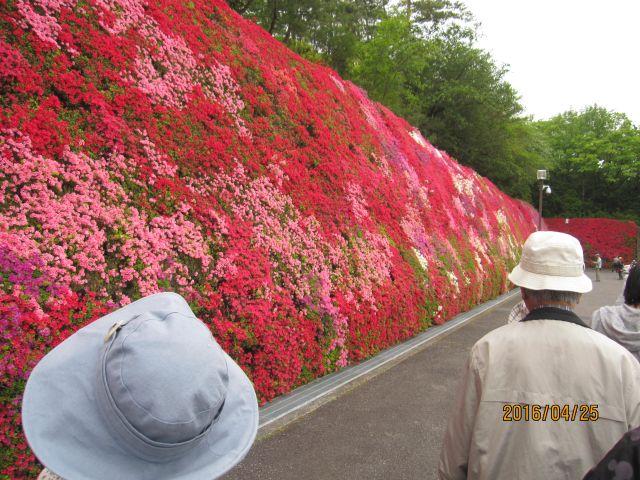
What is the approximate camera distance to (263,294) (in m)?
5.45

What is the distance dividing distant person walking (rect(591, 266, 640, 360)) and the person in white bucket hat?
187cm

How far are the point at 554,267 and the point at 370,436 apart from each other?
3.19 meters

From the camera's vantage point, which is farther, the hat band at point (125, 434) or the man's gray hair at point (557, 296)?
the man's gray hair at point (557, 296)

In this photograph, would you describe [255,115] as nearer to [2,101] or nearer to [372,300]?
[372,300]

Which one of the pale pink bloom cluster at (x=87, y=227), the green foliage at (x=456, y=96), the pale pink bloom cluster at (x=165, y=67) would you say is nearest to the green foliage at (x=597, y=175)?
the green foliage at (x=456, y=96)

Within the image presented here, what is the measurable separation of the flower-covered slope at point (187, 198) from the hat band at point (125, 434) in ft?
7.89

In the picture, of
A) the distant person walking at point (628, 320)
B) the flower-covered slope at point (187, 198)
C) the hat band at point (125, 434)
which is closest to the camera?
the hat band at point (125, 434)

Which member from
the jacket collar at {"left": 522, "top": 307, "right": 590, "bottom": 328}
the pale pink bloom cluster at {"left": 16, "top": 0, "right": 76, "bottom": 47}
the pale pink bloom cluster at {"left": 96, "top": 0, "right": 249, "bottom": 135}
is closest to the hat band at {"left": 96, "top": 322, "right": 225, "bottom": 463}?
the jacket collar at {"left": 522, "top": 307, "right": 590, "bottom": 328}

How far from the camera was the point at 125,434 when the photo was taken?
103 centimetres

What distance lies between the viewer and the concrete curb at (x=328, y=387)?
188 inches

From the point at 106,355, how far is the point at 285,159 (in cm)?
657

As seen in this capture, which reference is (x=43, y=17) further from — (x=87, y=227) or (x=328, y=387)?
(x=328, y=387)

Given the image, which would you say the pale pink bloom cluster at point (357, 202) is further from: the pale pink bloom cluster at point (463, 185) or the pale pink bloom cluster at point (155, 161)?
the pale pink bloom cluster at point (463, 185)

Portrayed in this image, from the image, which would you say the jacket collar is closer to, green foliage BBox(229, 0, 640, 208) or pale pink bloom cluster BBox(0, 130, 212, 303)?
pale pink bloom cluster BBox(0, 130, 212, 303)
